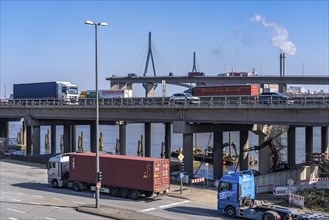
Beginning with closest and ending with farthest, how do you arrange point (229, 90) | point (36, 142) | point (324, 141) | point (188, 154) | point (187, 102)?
1. point (188, 154)
2. point (187, 102)
3. point (229, 90)
4. point (324, 141)
5. point (36, 142)

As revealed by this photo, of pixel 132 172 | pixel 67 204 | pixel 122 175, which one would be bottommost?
pixel 67 204

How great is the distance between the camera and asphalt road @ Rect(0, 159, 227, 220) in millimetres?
29391

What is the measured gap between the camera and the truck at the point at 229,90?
176ft

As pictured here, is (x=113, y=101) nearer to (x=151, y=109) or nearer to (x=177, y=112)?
(x=151, y=109)

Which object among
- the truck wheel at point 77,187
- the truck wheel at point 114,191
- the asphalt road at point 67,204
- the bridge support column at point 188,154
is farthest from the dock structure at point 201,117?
the truck wheel at point 114,191

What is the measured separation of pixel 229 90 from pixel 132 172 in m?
23.6

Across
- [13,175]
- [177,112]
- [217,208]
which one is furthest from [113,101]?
[217,208]

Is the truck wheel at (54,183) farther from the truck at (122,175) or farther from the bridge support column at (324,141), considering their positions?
the bridge support column at (324,141)

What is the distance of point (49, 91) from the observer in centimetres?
7469

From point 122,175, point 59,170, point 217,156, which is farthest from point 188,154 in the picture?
point 122,175

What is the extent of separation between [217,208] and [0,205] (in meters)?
14.5

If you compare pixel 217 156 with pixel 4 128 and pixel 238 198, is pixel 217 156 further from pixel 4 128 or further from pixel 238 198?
pixel 4 128

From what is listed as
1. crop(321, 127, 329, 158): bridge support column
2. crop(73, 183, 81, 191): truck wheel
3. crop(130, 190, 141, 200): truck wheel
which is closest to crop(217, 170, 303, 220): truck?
crop(130, 190, 141, 200): truck wheel

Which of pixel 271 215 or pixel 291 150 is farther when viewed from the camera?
pixel 291 150
